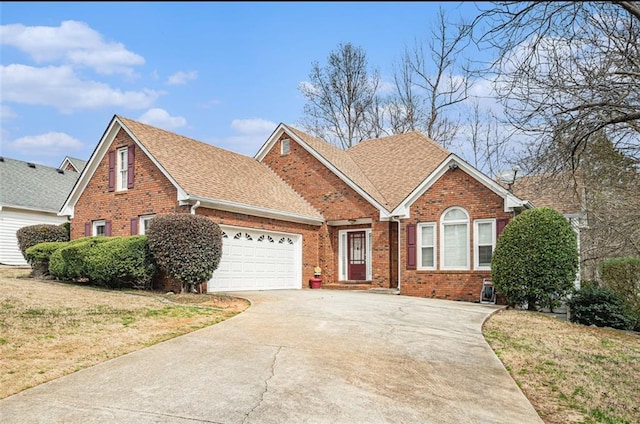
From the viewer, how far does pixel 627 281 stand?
13180 millimetres

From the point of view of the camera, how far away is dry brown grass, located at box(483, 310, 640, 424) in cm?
646

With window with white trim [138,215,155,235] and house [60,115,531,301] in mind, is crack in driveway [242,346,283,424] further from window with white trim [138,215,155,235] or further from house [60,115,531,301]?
window with white trim [138,215,155,235]

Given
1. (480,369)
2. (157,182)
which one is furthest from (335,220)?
(480,369)

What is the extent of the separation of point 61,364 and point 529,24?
25.2 ft

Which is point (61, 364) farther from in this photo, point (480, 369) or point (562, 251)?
point (562, 251)

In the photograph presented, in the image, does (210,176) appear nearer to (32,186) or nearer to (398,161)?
(398,161)

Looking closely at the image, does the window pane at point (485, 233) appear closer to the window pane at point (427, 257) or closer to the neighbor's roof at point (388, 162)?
the window pane at point (427, 257)

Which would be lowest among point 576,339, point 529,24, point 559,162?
point 576,339

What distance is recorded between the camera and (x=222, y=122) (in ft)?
21.9

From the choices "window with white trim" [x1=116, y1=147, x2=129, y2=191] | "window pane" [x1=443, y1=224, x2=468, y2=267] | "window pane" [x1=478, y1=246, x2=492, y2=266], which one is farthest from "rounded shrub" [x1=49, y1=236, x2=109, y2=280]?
"window pane" [x1=478, y1=246, x2=492, y2=266]

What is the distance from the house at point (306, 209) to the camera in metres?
16.7

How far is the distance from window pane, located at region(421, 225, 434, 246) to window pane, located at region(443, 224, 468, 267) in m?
0.50

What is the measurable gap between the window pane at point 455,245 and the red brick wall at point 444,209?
0.24 m

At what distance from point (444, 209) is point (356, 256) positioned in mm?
4866
